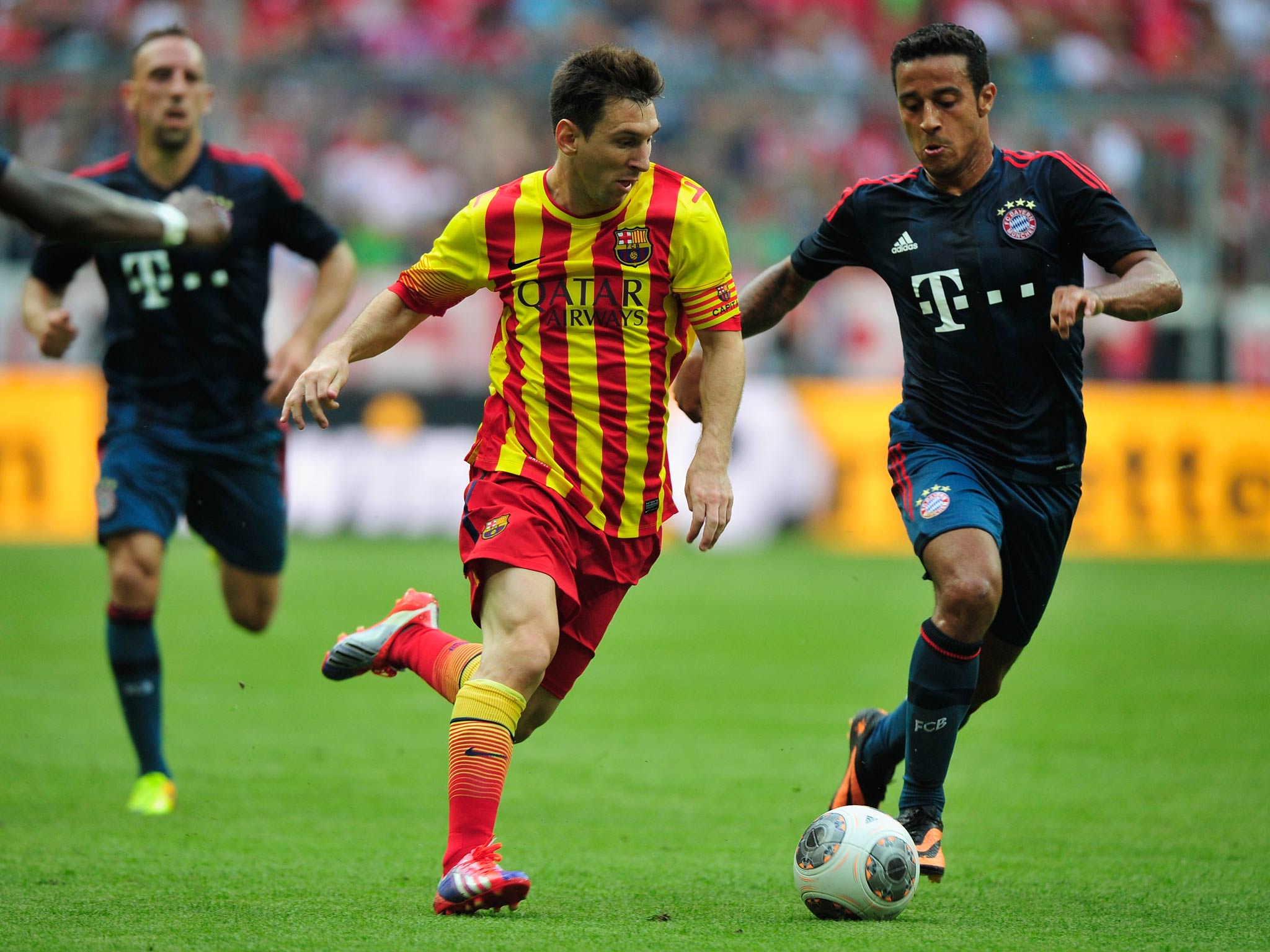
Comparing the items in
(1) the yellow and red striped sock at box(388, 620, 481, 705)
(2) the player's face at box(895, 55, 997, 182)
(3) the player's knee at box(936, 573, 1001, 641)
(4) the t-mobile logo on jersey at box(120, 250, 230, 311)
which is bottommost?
(1) the yellow and red striped sock at box(388, 620, 481, 705)

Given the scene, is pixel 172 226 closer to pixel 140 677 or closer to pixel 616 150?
Answer: pixel 616 150

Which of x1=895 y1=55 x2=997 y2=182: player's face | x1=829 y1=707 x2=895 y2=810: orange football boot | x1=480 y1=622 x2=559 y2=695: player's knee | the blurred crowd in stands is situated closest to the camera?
x1=480 y1=622 x2=559 y2=695: player's knee

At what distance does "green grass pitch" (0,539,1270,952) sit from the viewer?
4.34 metres

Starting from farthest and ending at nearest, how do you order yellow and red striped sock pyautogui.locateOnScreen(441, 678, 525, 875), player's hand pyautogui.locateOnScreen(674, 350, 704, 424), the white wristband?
player's hand pyautogui.locateOnScreen(674, 350, 704, 424), yellow and red striped sock pyautogui.locateOnScreen(441, 678, 525, 875), the white wristband

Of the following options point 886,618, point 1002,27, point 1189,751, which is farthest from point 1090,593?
point 1002,27

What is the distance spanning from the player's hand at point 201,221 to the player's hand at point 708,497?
4.79ft

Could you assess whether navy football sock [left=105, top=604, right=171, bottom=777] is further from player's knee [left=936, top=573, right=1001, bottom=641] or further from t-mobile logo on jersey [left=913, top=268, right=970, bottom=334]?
t-mobile logo on jersey [left=913, top=268, right=970, bottom=334]

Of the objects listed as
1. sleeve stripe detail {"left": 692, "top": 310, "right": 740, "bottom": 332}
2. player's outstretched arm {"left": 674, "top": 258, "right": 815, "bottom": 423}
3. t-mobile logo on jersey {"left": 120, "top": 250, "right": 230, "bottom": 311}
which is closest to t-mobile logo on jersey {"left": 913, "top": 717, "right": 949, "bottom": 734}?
sleeve stripe detail {"left": 692, "top": 310, "right": 740, "bottom": 332}

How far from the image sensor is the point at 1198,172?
17297 millimetres

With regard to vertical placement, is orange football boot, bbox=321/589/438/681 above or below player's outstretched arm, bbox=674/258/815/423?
below

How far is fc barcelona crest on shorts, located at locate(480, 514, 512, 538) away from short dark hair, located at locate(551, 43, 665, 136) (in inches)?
45.4

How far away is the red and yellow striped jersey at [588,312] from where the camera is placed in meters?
4.90

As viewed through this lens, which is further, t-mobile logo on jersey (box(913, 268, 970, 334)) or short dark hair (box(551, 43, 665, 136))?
t-mobile logo on jersey (box(913, 268, 970, 334))

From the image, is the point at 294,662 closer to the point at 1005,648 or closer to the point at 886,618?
the point at 886,618
